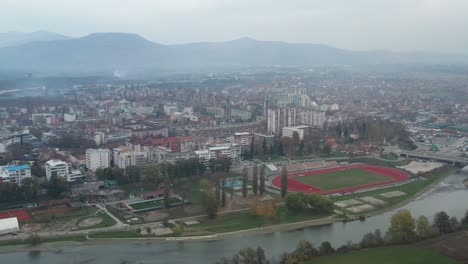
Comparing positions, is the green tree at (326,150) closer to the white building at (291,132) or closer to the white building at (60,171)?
the white building at (291,132)

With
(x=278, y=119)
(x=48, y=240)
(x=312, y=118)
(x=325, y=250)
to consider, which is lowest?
(x=48, y=240)

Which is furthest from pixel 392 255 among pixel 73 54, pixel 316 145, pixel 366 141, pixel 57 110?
pixel 73 54

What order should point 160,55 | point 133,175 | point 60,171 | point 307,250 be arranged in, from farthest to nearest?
point 160,55 → point 60,171 → point 133,175 → point 307,250

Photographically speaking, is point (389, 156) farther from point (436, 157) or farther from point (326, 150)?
point (326, 150)

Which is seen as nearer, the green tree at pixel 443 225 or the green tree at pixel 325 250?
the green tree at pixel 325 250

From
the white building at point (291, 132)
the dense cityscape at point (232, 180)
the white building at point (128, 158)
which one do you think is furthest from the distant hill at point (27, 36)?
the white building at point (128, 158)

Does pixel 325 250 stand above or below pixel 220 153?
below

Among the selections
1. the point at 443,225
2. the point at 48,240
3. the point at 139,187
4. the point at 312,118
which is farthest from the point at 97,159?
the point at 312,118
